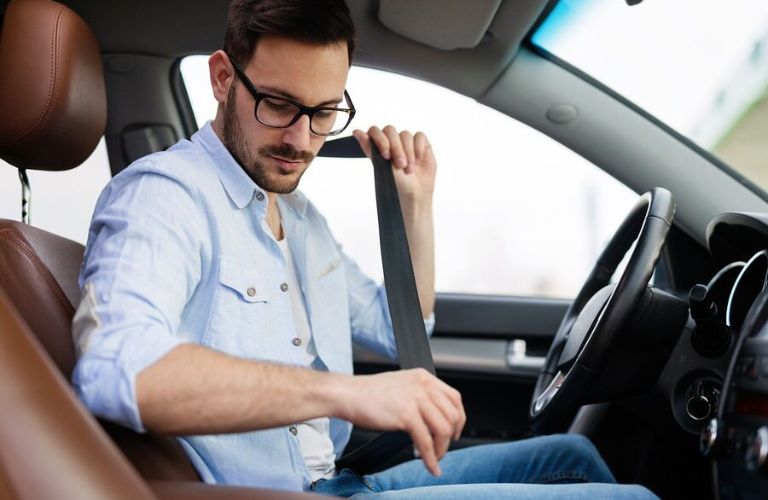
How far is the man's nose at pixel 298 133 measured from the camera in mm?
1361

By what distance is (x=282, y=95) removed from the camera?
134 cm

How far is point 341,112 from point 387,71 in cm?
52

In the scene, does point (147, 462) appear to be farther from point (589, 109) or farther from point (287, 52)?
point (589, 109)

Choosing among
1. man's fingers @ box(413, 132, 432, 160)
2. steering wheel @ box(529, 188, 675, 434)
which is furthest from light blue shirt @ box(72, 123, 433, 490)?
steering wheel @ box(529, 188, 675, 434)

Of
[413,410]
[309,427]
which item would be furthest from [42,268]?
[413,410]

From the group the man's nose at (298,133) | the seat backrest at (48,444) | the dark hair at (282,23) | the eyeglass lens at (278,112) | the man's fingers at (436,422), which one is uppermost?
Answer: the dark hair at (282,23)

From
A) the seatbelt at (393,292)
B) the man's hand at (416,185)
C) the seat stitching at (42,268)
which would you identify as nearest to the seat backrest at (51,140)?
the seat stitching at (42,268)

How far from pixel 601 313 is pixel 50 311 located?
807 millimetres

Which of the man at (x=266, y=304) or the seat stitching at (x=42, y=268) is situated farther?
the seat stitching at (x=42, y=268)

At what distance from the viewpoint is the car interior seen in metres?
0.93

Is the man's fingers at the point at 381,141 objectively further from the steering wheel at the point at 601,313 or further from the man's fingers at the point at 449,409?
the man's fingers at the point at 449,409

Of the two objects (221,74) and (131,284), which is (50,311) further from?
(221,74)

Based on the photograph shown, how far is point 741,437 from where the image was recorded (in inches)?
41.8

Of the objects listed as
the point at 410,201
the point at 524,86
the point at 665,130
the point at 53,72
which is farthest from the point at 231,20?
the point at 665,130
